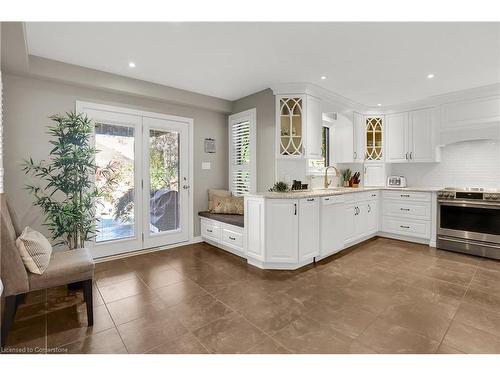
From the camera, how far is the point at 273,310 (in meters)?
2.24

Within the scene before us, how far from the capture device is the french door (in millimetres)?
3580

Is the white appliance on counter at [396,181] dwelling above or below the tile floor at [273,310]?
above

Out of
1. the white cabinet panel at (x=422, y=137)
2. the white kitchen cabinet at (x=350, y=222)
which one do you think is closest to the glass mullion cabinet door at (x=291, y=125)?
the white kitchen cabinet at (x=350, y=222)

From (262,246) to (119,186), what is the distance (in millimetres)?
2266

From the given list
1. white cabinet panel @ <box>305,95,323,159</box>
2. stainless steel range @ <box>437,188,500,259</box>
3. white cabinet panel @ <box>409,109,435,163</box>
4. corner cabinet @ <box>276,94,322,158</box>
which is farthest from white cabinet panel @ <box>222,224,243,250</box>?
white cabinet panel @ <box>409,109,435,163</box>

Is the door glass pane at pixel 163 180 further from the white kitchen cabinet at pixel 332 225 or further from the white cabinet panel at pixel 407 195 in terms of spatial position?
the white cabinet panel at pixel 407 195

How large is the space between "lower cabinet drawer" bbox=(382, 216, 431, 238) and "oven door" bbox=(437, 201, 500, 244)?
0.20m

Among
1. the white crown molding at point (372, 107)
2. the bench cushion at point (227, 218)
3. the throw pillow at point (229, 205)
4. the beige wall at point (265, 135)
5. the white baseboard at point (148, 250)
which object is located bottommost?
the white baseboard at point (148, 250)

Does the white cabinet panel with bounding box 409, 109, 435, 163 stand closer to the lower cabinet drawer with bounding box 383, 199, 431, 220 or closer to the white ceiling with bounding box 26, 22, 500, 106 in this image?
the white ceiling with bounding box 26, 22, 500, 106

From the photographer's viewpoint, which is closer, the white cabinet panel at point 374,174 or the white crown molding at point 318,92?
the white crown molding at point 318,92

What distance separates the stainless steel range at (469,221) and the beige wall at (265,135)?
2753 mm

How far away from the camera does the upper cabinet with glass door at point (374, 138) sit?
16.7 ft

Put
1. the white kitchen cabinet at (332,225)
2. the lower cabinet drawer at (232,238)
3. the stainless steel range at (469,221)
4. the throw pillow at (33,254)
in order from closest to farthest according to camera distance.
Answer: the throw pillow at (33,254), the white kitchen cabinet at (332,225), the stainless steel range at (469,221), the lower cabinet drawer at (232,238)
